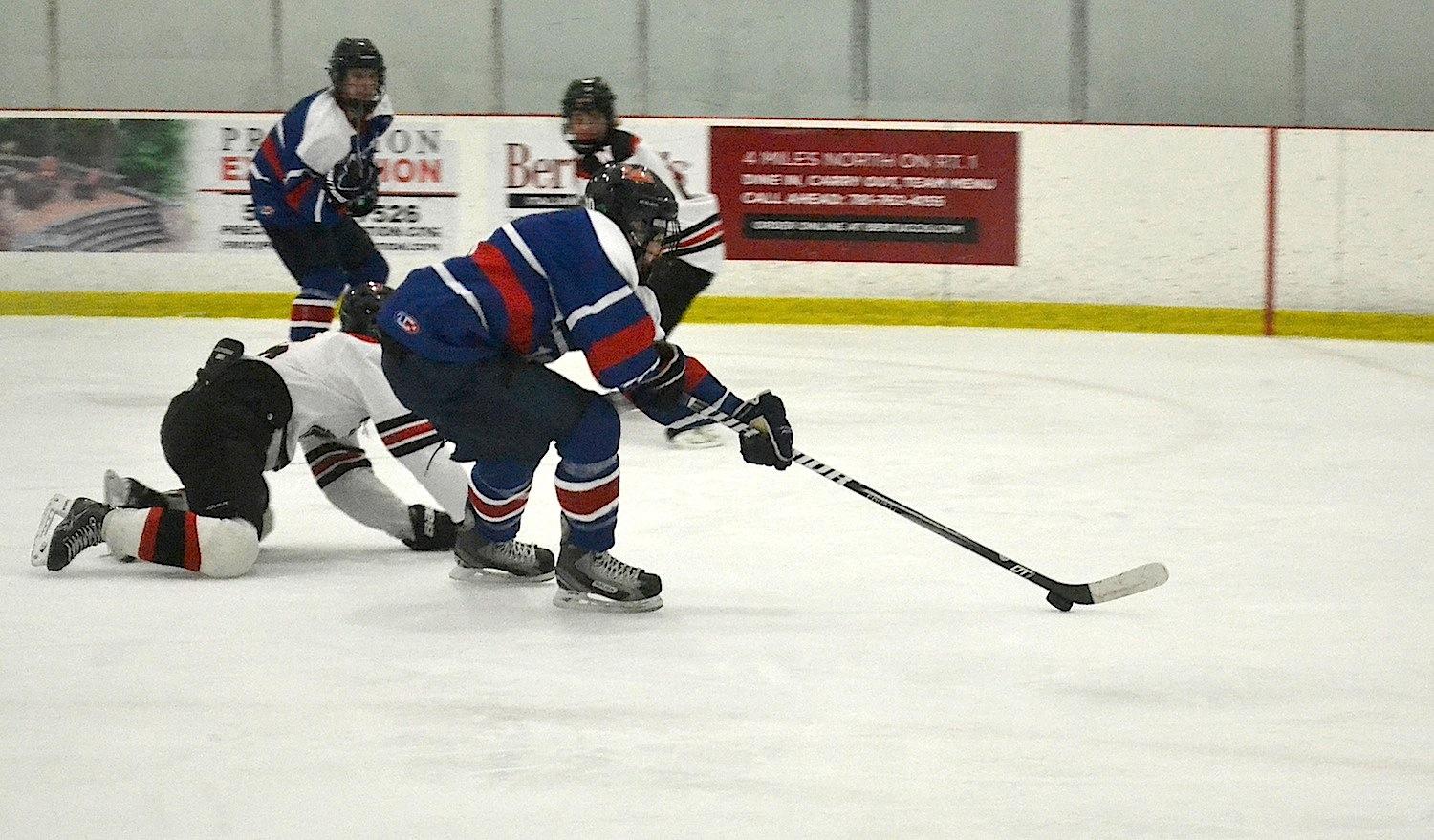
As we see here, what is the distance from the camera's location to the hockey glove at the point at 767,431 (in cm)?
331

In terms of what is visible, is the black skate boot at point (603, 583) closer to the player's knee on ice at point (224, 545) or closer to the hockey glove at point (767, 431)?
the hockey glove at point (767, 431)

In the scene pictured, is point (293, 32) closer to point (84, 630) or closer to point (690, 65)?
point (690, 65)

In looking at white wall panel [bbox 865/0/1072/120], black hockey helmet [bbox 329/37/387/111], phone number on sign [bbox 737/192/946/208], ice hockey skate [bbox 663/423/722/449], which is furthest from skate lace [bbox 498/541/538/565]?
white wall panel [bbox 865/0/1072/120]

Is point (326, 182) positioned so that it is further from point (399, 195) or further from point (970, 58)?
point (970, 58)

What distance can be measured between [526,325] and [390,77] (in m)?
6.65

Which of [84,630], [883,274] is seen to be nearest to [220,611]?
[84,630]

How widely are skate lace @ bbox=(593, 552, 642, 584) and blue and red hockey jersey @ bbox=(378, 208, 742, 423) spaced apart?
28 centimetres

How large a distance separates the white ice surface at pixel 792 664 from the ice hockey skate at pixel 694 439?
0.12 m

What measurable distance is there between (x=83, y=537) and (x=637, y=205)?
4.18ft

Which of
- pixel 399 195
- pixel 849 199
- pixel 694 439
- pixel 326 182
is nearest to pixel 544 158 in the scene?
pixel 399 195

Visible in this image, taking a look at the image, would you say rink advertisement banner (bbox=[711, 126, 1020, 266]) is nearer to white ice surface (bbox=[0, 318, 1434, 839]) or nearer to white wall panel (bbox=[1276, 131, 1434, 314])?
white wall panel (bbox=[1276, 131, 1434, 314])

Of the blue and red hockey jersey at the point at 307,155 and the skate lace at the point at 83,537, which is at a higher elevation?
the blue and red hockey jersey at the point at 307,155

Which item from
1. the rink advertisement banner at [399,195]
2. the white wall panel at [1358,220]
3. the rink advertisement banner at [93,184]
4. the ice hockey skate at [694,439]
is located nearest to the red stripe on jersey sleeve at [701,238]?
the ice hockey skate at [694,439]

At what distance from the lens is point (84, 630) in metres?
3.18
